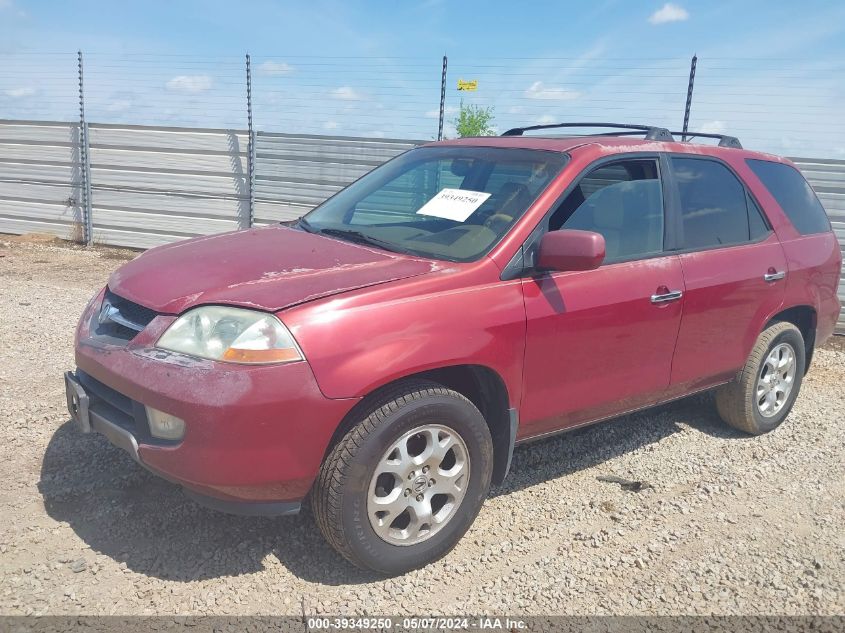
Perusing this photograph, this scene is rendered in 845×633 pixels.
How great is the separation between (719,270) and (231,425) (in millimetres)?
2791

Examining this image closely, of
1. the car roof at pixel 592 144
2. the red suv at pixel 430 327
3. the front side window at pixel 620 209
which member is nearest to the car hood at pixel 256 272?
the red suv at pixel 430 327

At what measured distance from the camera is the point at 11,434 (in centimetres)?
391

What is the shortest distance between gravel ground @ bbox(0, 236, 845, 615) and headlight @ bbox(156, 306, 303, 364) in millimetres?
969

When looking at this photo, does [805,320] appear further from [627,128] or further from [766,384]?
[627,128]

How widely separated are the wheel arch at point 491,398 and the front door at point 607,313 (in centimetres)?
11

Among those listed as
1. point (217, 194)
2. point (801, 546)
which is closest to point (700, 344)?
point (801, 546)

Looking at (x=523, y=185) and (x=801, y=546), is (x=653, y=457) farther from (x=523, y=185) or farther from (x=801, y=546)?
(x=523, y=185)

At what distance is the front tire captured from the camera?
266 centimetres

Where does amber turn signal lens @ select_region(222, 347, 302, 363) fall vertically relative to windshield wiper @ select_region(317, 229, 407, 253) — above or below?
below

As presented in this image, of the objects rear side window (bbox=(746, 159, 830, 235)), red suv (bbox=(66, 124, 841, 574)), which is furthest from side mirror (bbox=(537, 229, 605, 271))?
rear side window (bbox=(746, 159, 830, 235))

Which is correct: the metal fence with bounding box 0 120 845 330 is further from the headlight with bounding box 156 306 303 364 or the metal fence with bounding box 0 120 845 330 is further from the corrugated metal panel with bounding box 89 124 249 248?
the headlight with bounding box 156 306 303 364

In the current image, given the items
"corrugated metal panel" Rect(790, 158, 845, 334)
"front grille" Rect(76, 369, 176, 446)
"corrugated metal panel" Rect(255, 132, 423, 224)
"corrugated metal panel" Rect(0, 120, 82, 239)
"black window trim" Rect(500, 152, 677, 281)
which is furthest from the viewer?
"corrugated metal panel" Rect(0, 120, 82, 239)

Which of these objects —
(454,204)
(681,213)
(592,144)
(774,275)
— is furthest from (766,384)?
(454,204)

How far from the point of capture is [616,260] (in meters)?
3.47
